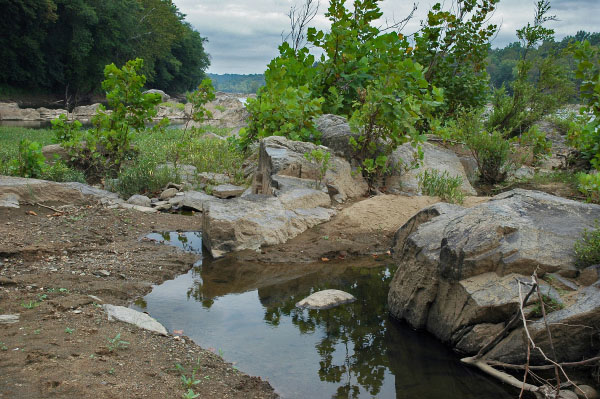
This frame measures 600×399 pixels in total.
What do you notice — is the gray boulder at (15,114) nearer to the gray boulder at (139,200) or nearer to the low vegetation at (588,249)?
the gray boulder at (139,200)

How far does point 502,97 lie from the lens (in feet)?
42.2

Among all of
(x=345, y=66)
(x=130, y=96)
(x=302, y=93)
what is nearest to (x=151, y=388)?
(x=302, y=93)

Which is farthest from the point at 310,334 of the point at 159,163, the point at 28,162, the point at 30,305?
the point at 159,163

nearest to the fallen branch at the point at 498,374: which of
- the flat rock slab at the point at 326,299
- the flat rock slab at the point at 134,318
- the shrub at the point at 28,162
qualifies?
the flat rock slab at the point at 326,299

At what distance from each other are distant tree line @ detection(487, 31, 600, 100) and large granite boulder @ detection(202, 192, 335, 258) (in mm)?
3740

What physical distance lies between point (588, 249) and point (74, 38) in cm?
4423

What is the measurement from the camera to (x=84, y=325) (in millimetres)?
3643

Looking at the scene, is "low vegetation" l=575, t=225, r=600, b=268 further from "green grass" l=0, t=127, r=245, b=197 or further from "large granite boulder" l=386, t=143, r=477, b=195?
"green grass" l=0, t=127, r=245, b=197

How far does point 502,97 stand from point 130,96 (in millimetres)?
9046

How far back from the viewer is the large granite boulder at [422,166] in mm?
8594

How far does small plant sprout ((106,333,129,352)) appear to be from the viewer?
10.9ft

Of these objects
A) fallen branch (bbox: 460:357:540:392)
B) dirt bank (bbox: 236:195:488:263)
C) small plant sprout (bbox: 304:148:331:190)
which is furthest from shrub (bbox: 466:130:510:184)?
fallen branch (bbox: 460:357:540:392)

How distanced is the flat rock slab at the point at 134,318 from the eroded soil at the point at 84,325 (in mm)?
75

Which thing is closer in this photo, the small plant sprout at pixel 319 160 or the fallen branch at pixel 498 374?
the fallen branch at pixel 498 374
